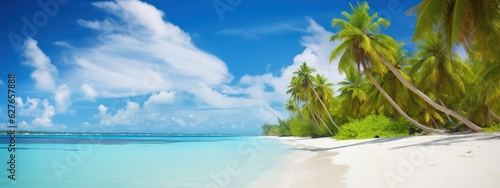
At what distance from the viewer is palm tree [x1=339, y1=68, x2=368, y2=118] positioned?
33906 millimetres

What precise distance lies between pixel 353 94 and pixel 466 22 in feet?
79.3

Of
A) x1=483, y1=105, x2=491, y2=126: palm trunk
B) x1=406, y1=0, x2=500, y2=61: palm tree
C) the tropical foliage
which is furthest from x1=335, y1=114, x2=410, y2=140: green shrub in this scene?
x1=406, y1=0, x2=500, y2=61: palm tree

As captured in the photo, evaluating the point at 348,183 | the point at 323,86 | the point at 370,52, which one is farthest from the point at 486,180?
the point at 323,86

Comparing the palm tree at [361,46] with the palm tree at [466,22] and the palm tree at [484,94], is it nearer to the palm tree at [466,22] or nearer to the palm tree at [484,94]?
the palm tree at [484,94]

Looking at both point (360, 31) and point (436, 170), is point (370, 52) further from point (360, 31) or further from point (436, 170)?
point (436, 170)

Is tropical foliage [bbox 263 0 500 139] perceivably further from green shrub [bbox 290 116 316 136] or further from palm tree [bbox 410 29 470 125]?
green shrub [bbox 290 116 316 136]

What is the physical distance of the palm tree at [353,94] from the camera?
1335 inches

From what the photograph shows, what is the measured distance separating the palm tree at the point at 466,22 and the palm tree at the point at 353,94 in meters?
22.9

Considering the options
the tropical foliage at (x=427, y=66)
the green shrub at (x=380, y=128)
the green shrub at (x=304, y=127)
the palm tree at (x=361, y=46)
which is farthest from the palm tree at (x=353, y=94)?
the green shrub at (x=304, y=127)

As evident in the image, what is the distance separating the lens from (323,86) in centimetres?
4091

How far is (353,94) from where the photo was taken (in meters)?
34.0

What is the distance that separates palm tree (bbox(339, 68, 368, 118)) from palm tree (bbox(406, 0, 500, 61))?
22917mm

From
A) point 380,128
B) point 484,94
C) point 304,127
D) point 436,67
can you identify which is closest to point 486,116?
point 484,94

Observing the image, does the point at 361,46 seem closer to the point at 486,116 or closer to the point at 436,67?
the point at 436,67
